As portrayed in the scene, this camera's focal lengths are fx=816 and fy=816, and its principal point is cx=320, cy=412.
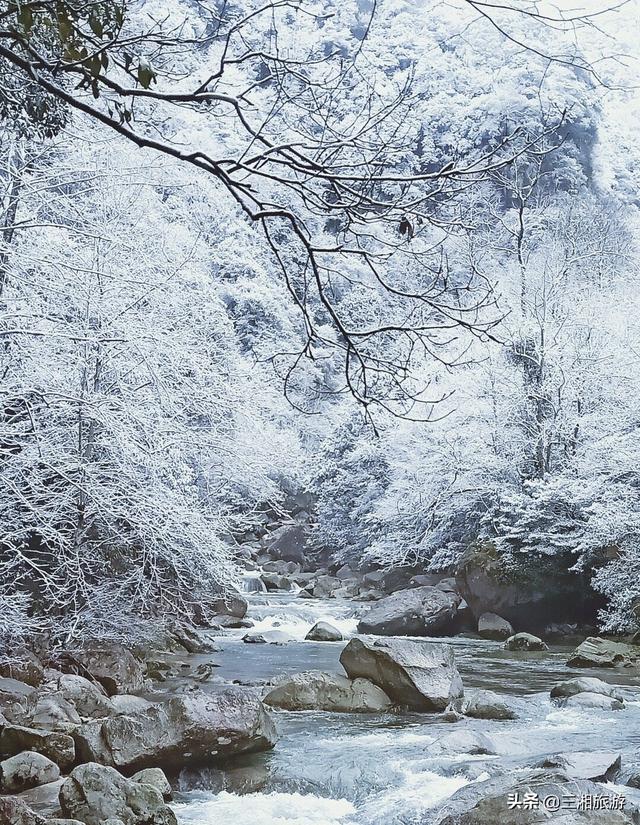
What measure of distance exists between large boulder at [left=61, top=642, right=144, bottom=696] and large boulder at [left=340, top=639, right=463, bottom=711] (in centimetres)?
258

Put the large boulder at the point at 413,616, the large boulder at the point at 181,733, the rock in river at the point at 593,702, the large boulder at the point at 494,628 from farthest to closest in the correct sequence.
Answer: the large boulder at the point at 494,628 < the large boulder at the point at 413,616 < the rock in river at the point at 593,702 < the large boulder at the point at 181,733

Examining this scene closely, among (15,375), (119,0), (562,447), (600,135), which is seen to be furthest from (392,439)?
(600,135)

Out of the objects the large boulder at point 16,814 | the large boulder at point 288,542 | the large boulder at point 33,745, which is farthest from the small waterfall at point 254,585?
the large boulder at point 16,814

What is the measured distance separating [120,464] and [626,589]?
29.1ft

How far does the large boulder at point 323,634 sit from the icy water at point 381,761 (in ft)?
12.0

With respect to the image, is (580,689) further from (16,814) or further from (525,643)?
(16,814)

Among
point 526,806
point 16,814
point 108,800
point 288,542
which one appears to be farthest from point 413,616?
point 288,542

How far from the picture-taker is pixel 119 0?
355 centimetres

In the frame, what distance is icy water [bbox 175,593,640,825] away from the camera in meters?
6.25

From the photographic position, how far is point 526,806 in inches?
192

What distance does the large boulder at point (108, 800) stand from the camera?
16.8 ft

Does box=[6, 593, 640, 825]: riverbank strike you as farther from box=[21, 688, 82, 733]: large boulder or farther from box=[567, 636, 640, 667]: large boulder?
box=[21, 688, 82, 733]: large boulder

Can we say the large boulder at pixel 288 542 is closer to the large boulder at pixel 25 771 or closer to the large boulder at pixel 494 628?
the large boulder at pixel 494 628

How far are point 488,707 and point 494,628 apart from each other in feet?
22.5
